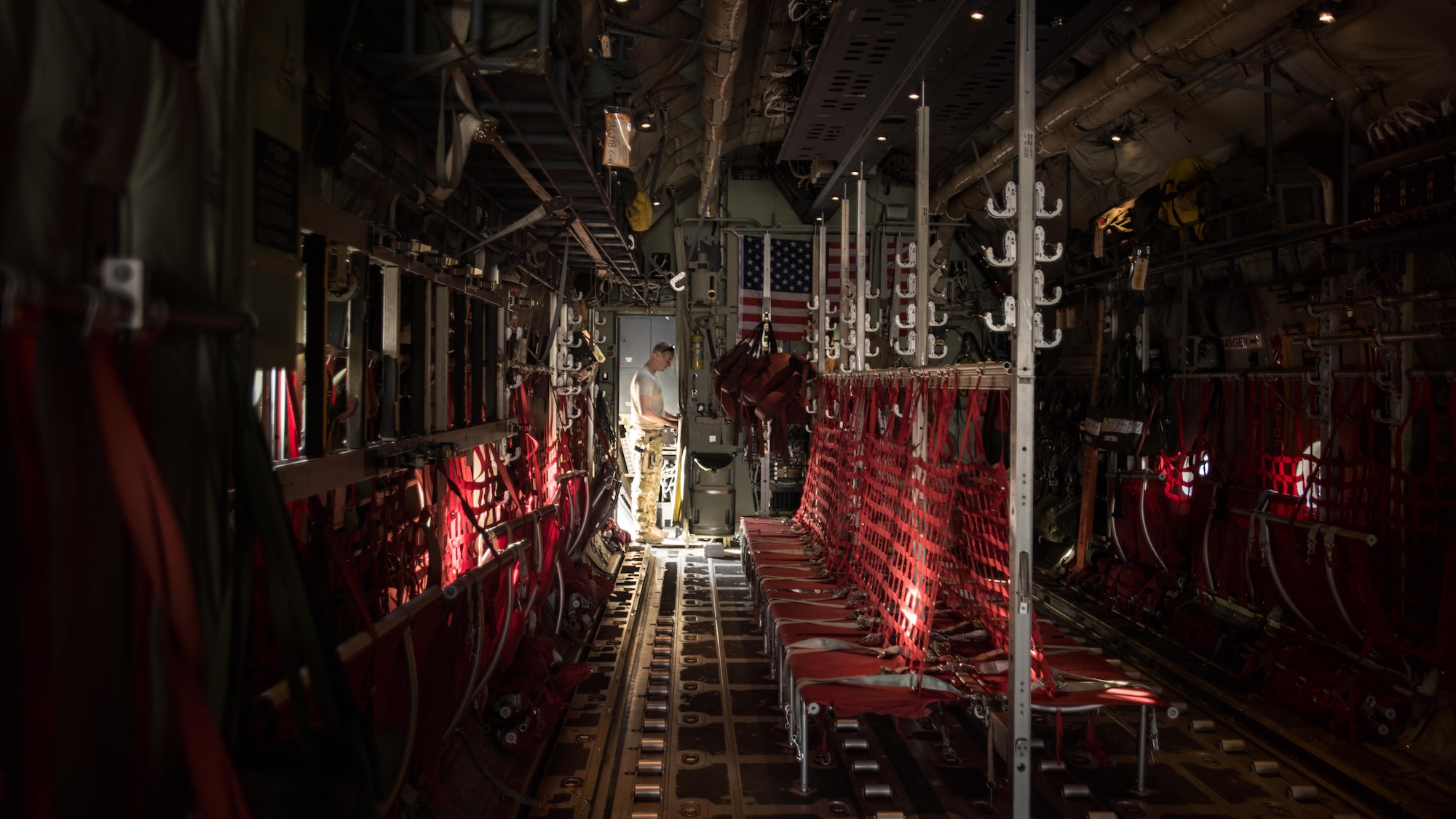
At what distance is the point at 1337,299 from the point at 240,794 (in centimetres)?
653

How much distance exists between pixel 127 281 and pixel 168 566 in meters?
0.41

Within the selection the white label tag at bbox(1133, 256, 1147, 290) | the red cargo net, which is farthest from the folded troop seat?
the white label tag at bbox(1133, 256, 1147, 290)

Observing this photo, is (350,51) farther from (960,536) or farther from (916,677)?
(960,536)

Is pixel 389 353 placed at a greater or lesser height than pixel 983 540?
greater

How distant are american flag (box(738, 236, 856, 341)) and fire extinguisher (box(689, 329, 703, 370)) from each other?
0.60 meters

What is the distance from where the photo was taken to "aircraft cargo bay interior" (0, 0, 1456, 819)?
3.83ft

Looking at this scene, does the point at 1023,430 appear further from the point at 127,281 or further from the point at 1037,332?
the point at 127,281

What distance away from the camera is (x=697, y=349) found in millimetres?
11055

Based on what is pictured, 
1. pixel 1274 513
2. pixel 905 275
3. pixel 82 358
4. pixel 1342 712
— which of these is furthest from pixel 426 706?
pixel 905 275

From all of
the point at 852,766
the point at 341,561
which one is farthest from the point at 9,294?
the point at 852,766

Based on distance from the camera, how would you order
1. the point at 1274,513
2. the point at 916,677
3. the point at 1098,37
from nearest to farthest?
1. the point at 916,677
2. the point at 1274,513
3. the point at 1098,37

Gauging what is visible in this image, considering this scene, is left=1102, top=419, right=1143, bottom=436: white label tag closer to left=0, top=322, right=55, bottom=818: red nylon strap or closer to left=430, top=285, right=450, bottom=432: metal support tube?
left=430, top=285, right=450, bottom=432: metal support tube

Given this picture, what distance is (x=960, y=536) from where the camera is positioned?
16.2 ft

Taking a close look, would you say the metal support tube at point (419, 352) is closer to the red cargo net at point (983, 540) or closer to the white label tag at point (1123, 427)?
the red cargo net at point (983, 540)
